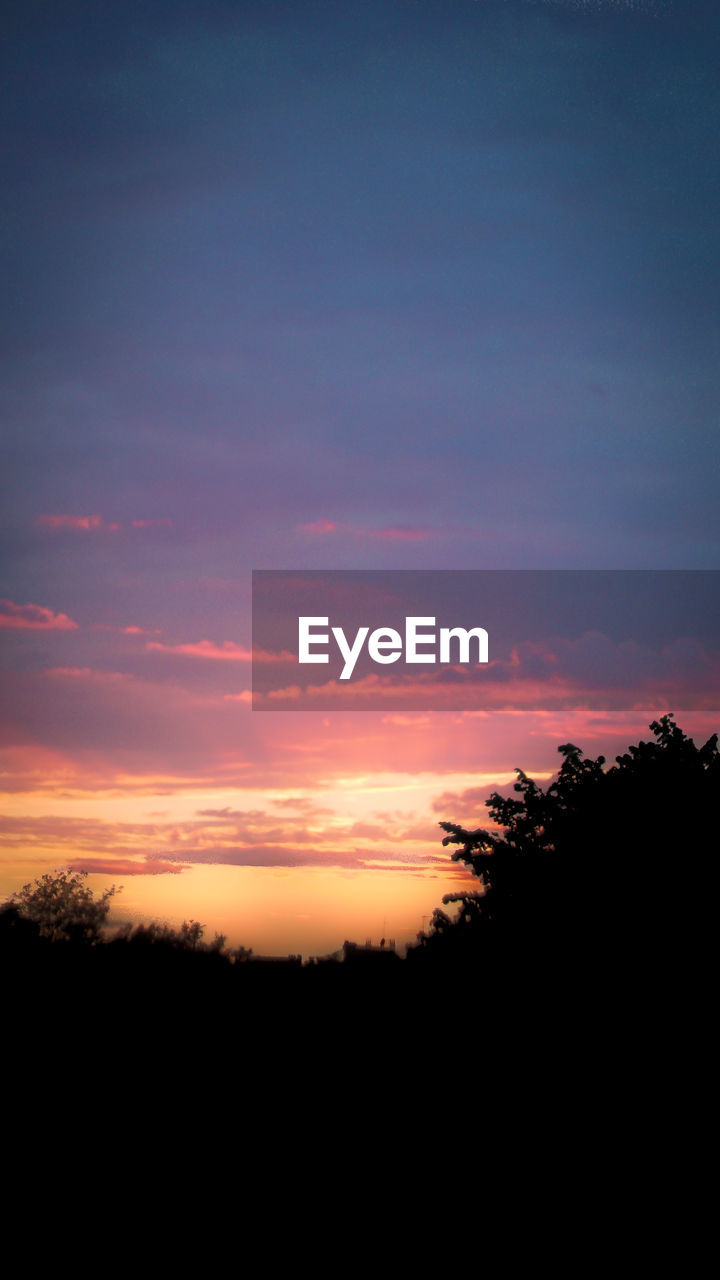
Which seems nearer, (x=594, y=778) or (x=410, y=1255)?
(x=410, y=1255)

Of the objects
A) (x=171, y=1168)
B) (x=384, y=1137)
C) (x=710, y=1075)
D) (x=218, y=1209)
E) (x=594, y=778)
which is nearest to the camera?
(x=218, y=1209)

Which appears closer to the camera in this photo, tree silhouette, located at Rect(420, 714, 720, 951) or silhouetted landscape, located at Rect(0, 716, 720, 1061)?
silhouetted landscape, located at Rect(0, 716, 720, 1061)

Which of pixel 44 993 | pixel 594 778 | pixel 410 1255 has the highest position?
pixel 594 778

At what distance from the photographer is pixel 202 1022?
2164 centimetres

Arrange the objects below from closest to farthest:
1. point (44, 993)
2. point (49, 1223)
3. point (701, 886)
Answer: point (49, 1223) → point (44, 993) → point (701, 886)

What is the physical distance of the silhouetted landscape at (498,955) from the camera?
20594 mm

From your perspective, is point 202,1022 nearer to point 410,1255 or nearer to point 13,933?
point 13,933

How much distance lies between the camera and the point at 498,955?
106 feet

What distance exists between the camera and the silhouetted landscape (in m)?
20.6

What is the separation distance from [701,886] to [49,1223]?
19809mm

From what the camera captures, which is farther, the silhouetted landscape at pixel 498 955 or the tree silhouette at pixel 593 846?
the tree silhouette at pixel 593 846

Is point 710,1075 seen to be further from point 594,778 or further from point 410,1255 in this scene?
point 594,778

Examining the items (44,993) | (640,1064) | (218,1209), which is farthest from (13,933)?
(640,1064)

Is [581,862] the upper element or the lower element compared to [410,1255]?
upper
